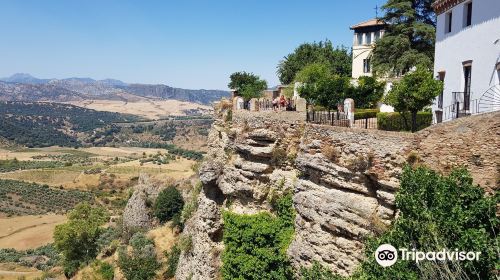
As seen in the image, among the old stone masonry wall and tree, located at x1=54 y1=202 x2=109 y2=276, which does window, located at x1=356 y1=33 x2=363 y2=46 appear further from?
tree, located at x1=54 y1=202 x2=109 y2=276

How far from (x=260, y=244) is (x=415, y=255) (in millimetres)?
10476

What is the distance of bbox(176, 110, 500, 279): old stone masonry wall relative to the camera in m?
13.8

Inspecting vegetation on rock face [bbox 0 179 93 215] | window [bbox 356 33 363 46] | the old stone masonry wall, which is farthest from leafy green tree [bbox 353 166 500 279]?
vegetation on rock face [bbox 0 179 93 215]

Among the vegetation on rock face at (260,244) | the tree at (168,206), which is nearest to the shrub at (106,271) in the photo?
the tree at (168,206)

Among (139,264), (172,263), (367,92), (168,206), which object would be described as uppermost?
(367,92)

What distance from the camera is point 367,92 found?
2928cm

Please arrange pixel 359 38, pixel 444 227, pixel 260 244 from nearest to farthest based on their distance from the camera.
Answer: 1. pixel 444 227
2. pixel 260 244
3. pixel 359 38

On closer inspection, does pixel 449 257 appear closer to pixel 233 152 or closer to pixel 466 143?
pixel 466 143

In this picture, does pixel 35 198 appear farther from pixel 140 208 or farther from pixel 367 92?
pixel 367 92

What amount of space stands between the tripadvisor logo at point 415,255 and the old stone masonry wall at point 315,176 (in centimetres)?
195

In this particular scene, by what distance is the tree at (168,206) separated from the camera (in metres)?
49.1

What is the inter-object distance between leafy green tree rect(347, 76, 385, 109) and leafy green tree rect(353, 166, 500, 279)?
16881 mm

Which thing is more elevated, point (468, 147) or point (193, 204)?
point (468, 147)

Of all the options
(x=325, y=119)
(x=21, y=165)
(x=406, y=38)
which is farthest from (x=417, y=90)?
(x=21, y=165)
